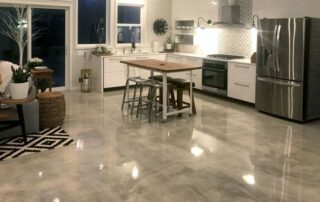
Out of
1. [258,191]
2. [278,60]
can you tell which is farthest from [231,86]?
[258,191]

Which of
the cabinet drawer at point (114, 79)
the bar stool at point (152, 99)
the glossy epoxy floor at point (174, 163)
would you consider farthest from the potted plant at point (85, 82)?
the glossy epoxy floor at point (174, 163)

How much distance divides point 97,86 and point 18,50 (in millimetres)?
1932

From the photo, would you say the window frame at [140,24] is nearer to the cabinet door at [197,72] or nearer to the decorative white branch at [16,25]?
the cabinet door at [197,72]

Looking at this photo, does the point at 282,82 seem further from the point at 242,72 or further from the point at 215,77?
the point at 215,77

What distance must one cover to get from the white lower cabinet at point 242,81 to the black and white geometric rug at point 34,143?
12.1 feet

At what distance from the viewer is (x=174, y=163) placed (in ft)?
13.1

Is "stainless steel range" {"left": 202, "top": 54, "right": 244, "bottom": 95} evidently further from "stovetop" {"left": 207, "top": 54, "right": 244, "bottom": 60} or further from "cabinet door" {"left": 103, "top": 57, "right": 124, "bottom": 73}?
"cabinet door" {"left": 103, "top": 57, "right": 124, "bottom": 73}

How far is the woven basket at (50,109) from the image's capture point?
17.0ft

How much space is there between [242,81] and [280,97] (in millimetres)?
1113

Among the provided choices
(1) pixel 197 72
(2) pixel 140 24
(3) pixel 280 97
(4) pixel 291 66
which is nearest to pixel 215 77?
(1) pixel 197 72

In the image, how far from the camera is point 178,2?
31.1 feet

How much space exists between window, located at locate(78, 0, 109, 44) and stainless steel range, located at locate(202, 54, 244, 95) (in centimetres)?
279

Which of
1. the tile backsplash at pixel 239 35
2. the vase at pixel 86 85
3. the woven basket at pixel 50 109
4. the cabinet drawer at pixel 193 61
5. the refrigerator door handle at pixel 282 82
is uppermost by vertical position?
the tile backsplash at pixel 239 35

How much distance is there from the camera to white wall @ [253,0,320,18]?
609 centimetres
